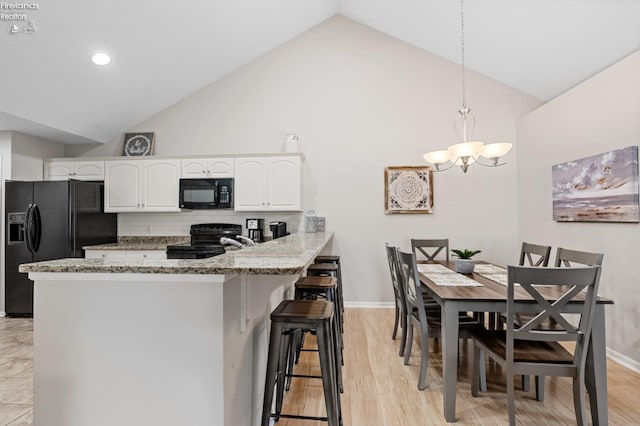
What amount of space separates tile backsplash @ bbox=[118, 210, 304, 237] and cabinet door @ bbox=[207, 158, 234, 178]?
1.89 feet

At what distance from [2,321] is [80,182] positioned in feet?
6.12

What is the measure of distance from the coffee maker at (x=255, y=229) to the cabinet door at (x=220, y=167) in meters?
0.67

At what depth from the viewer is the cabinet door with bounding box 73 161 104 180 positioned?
459 centimetres

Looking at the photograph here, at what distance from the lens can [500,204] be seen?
4.58m

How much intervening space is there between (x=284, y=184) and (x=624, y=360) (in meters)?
3.71

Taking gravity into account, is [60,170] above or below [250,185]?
above

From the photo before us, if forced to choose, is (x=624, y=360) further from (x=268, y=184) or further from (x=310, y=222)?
(x=268, y=184)

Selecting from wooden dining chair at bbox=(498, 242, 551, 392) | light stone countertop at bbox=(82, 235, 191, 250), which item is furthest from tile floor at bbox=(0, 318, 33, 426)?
wooden dining chair at bbox=(498, 242, 551, 392)

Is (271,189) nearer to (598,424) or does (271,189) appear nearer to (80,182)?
(80,182)

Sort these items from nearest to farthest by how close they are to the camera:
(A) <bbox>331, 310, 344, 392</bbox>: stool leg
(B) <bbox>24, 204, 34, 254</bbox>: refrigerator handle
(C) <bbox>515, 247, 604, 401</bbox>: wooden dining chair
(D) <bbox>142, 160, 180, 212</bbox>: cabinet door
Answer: (A) <bbox>331, 310, 344, 392</bbox>: stool leg → (C) <bbox>515, 247, 604, 401</bbox>: wooden dining chair → (B) <bbox>24, 204, 34, 254</bbox>: refrigerator handle → (D) <bbox>142, 160, 180, 212</bbox>: cabinet door

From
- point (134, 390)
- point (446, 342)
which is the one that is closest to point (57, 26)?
point (134, 390)

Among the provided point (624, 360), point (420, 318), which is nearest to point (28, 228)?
point (420, 318)
